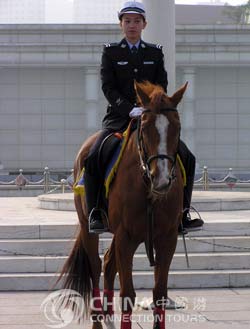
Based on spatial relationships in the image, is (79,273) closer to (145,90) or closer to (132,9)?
(145,90)

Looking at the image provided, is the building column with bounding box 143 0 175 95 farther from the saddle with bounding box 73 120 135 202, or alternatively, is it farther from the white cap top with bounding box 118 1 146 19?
the saddle with bounding box 73 120 135 202

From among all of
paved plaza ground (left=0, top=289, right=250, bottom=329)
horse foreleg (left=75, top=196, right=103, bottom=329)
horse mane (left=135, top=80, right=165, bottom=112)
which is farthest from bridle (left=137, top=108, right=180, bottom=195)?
paved plaza ground (left=0, top=289, right=250, bottom=329)

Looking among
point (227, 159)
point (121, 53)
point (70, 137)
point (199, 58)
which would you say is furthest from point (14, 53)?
point (121, 53)

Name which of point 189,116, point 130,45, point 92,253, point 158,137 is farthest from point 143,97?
point 189,116

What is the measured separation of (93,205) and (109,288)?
0.88 meters

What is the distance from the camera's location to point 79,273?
7492 mm

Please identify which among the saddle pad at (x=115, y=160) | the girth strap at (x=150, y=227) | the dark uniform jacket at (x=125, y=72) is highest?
the dark uniform jacket at (x=125, y=72)

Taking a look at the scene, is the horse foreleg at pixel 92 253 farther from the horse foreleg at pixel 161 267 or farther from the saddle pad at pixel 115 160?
the horse foreleg at pixel 161 267

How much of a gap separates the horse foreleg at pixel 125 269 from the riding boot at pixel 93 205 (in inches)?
25.3

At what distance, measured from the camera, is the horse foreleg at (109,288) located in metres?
6.90

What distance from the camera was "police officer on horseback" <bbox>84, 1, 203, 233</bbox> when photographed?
265 inches

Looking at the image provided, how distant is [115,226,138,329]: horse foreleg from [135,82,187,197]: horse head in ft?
2.28

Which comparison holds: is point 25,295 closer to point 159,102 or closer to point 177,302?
point 177,302

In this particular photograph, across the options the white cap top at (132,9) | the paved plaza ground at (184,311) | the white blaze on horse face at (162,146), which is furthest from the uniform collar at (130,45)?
the paved plaza ground at (184,311)
